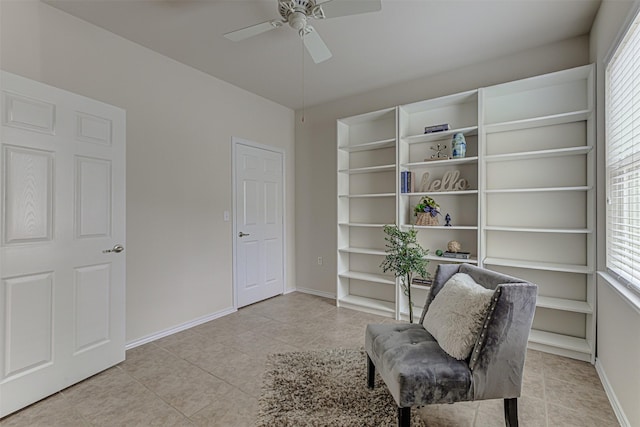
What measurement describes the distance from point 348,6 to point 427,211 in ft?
6.90

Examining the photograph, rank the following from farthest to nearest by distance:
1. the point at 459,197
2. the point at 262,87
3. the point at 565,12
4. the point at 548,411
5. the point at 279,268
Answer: the point at 279,268
the point at 262,87
the point at 459,197
the point at 565,12
the point at 548,411

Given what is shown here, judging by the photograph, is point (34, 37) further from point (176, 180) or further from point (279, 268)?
point (279, 268)

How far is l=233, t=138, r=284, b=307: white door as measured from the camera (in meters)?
3.69

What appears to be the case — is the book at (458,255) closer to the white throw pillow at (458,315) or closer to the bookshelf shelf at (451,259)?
the bookshelf shelf at (451,259)

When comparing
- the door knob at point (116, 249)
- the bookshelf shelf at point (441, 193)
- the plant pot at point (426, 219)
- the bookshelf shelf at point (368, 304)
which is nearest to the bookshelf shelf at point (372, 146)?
the bookshelf shelf at point (441, 193)

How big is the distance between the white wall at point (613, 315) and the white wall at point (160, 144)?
339cm

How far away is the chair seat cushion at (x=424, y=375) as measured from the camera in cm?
137

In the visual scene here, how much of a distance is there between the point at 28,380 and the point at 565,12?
4.57 meters

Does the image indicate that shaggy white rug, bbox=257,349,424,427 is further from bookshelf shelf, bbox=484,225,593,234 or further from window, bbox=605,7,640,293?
bookshelf shelf, bbox=484,225,593,234

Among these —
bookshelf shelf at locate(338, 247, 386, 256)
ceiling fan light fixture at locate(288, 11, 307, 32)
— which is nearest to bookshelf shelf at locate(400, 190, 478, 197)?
bookshelf shelf at locate(338, 247, 386, 256)

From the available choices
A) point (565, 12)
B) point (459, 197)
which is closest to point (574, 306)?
point (459, 197)

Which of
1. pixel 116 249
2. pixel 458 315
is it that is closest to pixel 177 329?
pixel 116 249

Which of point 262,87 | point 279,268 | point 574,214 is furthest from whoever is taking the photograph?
point 279,268

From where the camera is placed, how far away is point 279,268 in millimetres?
4262
